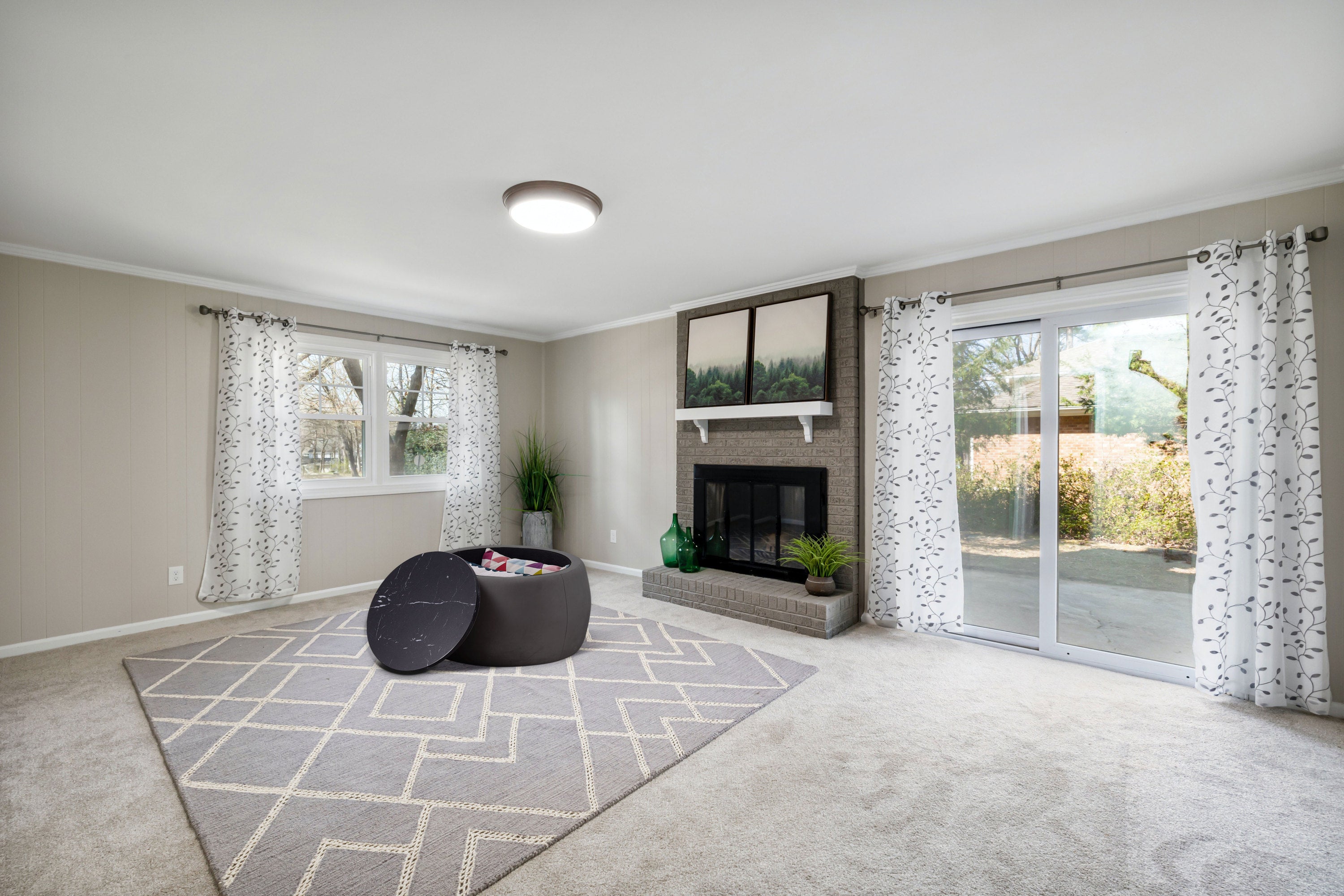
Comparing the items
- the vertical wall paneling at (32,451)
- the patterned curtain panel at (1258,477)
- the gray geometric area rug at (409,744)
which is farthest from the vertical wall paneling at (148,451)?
the patterned curtain panel at (1258,477)

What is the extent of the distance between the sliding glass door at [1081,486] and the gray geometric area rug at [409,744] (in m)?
1.45

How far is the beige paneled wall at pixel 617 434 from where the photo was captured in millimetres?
5262

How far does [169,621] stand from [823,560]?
442cm

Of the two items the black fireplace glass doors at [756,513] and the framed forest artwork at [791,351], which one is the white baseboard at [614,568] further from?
the framed forest artwork at [791,351]

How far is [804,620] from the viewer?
381 cm

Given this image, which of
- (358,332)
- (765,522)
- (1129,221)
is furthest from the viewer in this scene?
(358,332)

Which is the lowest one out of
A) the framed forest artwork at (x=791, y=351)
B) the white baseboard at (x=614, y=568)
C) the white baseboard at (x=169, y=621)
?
the white baseboard at (x=169, y=621)

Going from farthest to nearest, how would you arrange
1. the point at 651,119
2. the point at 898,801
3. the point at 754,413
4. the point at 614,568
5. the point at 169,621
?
the point at 614,568 < the point at 754,413 < the point at 169,621 < the point at 651,119 < the point at 898,801

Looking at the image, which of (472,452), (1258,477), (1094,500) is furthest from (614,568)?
(1258,477)

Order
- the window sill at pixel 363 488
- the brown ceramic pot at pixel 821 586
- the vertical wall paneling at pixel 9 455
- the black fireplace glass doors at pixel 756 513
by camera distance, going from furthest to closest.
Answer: the window sill at pixel 363 488 < the black fireplace glass doors at pixel 756 513 < the brown ceramic pot at pixel 821 586 < the vertical wall paneling at pixel 9 455

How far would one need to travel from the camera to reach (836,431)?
4129 mm

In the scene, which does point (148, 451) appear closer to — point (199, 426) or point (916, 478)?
point (199, 426)

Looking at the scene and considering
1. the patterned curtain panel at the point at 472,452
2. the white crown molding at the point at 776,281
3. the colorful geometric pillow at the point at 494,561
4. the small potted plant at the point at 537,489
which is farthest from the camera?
the small potted plant at the point at 537,489

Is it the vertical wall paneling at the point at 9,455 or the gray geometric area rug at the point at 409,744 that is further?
the vertical wall paneling at the point at 9,455
